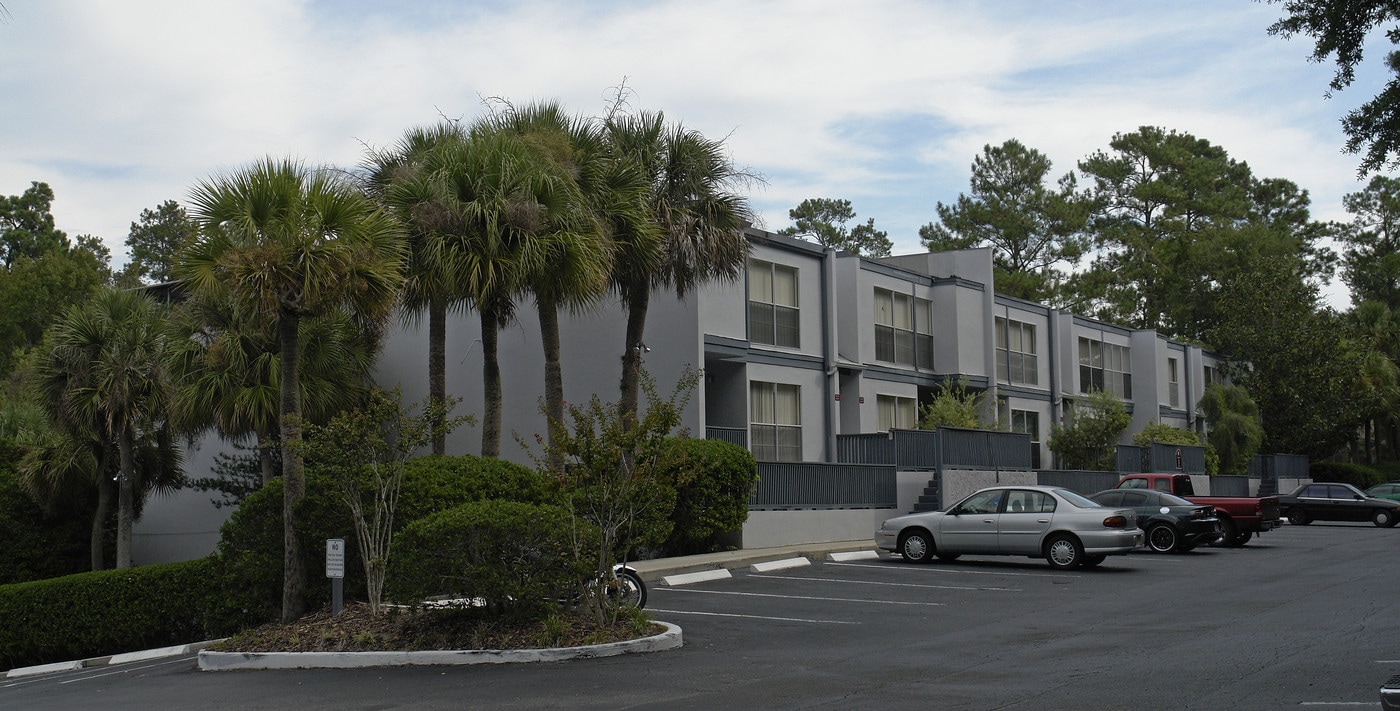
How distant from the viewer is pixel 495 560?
44.2 ft

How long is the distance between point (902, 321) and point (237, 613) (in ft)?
Result: 74.6

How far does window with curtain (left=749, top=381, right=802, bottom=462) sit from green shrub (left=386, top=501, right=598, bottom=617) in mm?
16036

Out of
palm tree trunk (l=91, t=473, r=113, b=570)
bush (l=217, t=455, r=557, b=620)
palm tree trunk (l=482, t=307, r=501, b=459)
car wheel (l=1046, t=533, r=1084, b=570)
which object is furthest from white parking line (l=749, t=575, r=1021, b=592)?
palm tree trunk (l=91, t=473, r=113, b=570)

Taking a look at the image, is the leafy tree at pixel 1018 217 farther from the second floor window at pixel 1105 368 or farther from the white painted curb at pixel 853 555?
the white painted curb at pixel 853 555

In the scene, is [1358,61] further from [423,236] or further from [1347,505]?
[1347,505]

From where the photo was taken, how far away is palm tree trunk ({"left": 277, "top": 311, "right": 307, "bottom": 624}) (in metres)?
15.6

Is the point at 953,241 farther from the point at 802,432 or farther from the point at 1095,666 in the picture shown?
the point at 1095,666

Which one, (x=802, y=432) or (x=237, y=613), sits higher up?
(x=802, y=432)

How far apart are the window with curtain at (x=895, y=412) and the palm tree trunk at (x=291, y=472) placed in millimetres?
20694

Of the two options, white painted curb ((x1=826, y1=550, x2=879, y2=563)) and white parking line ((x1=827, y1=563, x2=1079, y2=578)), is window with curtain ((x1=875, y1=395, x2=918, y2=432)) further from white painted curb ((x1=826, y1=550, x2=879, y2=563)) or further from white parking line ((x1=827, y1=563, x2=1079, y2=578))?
white parking line ((x1=827, y1=563, x2=1079, y2=578))

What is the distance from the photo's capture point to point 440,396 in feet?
77.7

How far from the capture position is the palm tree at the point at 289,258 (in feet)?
49.9

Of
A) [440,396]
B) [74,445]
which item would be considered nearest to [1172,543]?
[440,396]

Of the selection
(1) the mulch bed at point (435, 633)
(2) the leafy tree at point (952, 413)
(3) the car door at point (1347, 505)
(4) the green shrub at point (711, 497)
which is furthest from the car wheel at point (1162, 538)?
(3) the car door at point (1347, 505)
